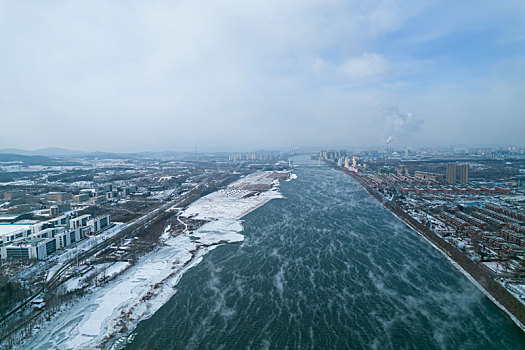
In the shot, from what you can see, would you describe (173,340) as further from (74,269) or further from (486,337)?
(486,337)

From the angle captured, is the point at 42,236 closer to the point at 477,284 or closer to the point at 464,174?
the point at 477,284

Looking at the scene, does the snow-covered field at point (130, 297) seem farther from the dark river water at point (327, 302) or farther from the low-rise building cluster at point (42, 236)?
the low-rise building cluster at point (42, 236)

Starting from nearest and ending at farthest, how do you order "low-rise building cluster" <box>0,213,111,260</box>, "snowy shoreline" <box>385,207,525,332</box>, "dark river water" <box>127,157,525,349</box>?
1. "dark river water" <box>127,157,525,349</box>
2. "snowy shoreline" <box>385,207,525,332</box>
3. "low-rise building cluster" <box>0,213,111,260</box>

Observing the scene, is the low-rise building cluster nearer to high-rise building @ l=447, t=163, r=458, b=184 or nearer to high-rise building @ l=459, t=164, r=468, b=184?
high-rise building @ l=447, t=163, r=458, b=184

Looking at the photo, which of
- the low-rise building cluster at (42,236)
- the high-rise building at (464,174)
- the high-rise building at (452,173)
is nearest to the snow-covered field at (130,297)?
the low-rise building cluster at (42,236)

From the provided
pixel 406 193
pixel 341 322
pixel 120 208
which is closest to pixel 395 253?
pixel 341 322

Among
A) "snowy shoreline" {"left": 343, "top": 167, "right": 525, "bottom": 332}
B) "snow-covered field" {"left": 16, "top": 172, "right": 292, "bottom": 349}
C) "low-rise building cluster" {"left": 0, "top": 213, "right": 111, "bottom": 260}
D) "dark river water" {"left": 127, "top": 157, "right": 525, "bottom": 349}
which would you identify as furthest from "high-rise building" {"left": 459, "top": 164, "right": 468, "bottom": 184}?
"low-rise building cluster" {"left": 0, "top": 213, "right": 111, "bottom": 260}
